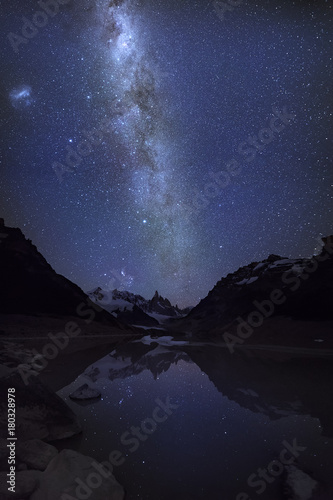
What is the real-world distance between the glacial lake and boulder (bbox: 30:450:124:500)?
0.37m

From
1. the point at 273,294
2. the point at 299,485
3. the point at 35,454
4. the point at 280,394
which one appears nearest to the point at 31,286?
the point at 273,294

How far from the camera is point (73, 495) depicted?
12.9 ft

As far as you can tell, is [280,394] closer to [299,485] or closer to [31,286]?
[299,485]

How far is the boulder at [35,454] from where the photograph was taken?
470 cm

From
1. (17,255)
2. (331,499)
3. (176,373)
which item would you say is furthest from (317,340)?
(17,255)

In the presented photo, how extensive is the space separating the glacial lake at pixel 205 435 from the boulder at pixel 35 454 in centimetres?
92

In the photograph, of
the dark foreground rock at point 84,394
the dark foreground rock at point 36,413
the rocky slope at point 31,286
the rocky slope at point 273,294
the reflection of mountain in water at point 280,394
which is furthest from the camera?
the rocky slope at point 273,294

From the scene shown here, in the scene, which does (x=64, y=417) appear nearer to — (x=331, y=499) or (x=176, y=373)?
(x=331, y=499)

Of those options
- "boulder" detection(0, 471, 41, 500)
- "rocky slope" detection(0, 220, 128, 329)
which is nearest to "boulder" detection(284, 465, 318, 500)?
"boulder" detection(0, 471, 41, 500)

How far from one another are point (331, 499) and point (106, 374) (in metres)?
12.5

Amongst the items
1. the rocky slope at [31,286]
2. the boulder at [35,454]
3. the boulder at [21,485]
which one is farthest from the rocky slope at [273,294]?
the boulder at [21,485]

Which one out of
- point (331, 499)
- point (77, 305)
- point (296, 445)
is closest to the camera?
point (331, 499)

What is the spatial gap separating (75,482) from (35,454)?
1.21m

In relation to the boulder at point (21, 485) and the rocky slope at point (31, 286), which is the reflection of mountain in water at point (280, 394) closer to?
the boulder at point (21, 485)
